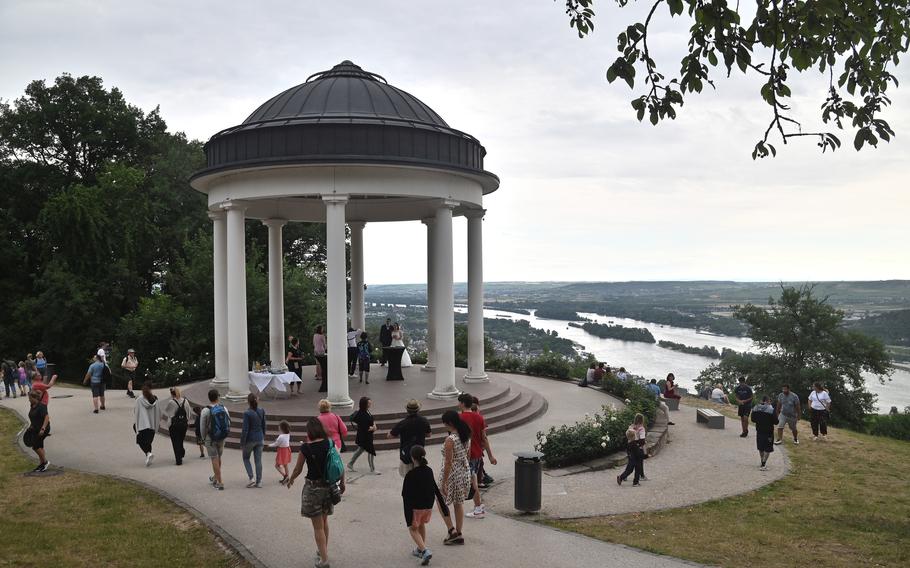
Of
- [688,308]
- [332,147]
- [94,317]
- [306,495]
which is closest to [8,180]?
[94,317]

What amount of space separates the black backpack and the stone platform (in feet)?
7.06

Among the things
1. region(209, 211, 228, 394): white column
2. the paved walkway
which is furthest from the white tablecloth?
the paved walkway

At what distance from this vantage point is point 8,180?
130 ft

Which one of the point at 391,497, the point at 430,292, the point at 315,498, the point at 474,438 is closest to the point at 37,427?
the point at 391,497

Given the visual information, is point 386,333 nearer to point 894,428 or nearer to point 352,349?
point 352,349

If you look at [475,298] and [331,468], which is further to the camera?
[475,298]

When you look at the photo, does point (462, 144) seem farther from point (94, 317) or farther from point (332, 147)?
point (94, 317)

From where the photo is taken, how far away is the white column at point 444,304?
58.4 ft

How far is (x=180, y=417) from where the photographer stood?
44.6 feet

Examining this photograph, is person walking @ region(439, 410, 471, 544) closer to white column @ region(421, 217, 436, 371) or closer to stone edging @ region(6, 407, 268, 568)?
stone edging @ region(6, 407, 268, 568)

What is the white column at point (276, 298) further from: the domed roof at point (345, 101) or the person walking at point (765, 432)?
the person walking at point (765, 432)

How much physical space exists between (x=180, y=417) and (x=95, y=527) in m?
3.76

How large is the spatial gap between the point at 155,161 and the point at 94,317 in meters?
12.6

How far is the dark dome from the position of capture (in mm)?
16688
